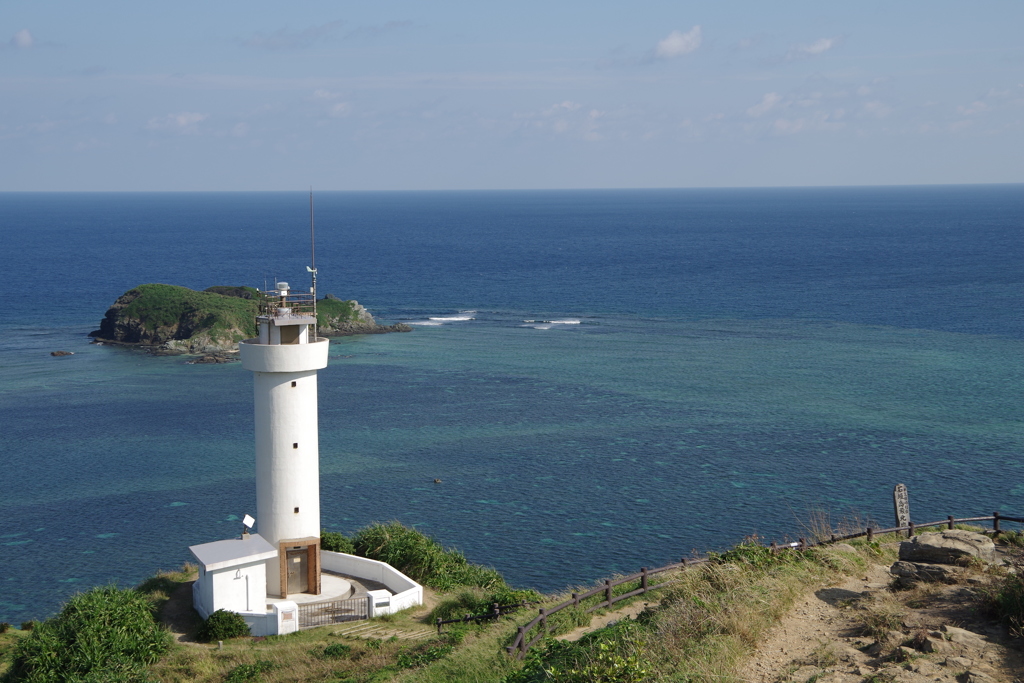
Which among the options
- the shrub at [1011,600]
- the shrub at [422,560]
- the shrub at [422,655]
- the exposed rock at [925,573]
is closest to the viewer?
the shrub at [1011,600]

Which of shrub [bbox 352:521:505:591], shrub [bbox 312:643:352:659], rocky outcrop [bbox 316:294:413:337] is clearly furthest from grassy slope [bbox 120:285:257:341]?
shrub [bbox 312:643:352:659]

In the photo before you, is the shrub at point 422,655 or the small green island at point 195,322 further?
the small green island at point 195,322

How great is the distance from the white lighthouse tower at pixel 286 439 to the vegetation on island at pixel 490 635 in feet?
10.5

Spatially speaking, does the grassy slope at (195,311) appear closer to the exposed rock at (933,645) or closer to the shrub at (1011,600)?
the shrub at (1011,600)

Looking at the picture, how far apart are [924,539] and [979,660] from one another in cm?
587

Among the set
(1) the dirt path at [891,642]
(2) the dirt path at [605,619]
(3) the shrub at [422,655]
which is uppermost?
(1) the dirt path at [891,642]

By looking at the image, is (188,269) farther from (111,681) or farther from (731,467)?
(111,681)

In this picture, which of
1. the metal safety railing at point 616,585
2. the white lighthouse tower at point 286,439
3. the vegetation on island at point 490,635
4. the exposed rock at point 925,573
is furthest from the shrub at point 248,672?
the exposed rock at point 925,573

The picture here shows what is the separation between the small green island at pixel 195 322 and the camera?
96.8 meters

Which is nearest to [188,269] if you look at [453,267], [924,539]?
[453,267]

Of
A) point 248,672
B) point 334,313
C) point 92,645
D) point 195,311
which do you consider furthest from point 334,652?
point 334,313

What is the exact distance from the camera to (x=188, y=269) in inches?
6801

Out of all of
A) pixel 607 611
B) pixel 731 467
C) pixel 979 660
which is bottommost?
pixel 731 467

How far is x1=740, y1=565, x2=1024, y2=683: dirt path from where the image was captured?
16156 millimetres
